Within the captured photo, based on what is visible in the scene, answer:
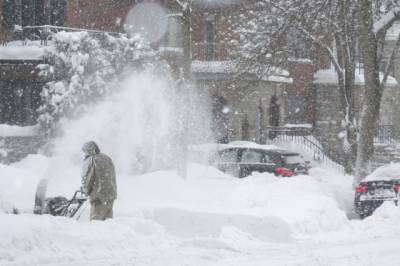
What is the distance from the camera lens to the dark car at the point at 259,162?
19.8m

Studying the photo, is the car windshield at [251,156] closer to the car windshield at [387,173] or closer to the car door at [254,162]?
the car door at [254,162]

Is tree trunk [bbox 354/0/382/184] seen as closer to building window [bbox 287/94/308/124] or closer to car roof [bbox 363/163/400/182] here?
car roof [bbox 363/163/400/182]

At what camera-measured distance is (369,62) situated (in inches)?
778

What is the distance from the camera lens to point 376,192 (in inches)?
595

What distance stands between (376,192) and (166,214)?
500 centimetres

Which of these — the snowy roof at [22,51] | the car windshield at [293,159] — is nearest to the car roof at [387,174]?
the car windshield at [293,159]

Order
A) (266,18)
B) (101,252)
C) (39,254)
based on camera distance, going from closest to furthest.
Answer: (39,254) < (101,252) < (266,18)

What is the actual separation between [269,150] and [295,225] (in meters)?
7.32

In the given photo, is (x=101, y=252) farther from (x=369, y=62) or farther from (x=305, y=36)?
(x=305, y=36)

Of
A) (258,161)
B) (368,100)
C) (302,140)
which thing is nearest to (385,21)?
(368,100)

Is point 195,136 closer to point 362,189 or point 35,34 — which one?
point 35,34

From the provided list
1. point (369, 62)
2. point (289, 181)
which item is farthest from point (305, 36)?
point (289, 181)

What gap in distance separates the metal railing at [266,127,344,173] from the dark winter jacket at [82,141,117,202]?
2029cm

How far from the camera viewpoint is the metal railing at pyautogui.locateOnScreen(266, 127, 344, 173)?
31017 millimetres
